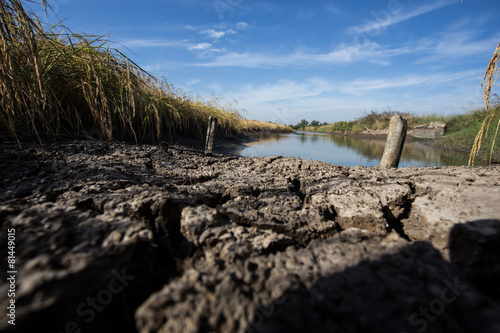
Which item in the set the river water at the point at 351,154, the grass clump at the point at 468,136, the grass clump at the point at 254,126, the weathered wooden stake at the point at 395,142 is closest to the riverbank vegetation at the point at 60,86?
the river water at the point at 351,154

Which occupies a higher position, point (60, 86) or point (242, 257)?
point (60, 86)

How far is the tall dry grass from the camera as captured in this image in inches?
58.5

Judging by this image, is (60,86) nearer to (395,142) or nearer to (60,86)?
(60,86)

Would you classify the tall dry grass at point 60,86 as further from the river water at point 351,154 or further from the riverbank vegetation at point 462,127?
the riverbank vegetation at point 462,127

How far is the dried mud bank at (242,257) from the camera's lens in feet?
1.82

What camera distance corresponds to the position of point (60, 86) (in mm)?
2420

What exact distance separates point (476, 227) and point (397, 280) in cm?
59

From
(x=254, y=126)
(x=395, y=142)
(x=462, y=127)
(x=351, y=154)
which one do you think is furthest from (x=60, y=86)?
(x=462, y=127)

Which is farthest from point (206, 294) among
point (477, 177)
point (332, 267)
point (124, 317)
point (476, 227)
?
point (477, 177)

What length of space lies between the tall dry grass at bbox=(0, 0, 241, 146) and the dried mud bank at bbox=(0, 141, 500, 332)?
0.59m

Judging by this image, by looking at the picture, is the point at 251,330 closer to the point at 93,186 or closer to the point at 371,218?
the point at 371,218

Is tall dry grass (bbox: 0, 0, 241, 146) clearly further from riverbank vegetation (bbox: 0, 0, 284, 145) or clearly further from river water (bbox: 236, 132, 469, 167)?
river water (bbox: 236, 132, 469, 167)

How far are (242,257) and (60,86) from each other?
3032 millimetres

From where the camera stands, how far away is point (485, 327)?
0.50 metres
